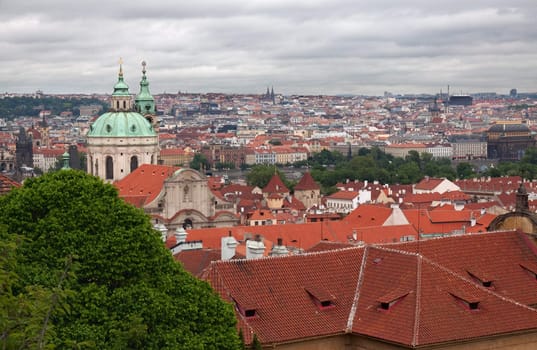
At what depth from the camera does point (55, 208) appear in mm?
23516

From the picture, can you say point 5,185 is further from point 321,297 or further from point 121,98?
point 121,98

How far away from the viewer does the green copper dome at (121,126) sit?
98688mm

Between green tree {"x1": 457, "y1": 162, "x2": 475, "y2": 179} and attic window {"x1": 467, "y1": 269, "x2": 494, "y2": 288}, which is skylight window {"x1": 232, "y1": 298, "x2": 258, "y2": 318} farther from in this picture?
green tree {"x1": 457, "y1": 162, "x2": 475, "y2": 179}

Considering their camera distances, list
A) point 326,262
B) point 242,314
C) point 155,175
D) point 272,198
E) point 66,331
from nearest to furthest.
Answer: point 66,331 → point 242,314 → point 326,262 → point 155,175 → point 272,198

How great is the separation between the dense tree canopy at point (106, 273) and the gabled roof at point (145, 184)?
53.9 meters

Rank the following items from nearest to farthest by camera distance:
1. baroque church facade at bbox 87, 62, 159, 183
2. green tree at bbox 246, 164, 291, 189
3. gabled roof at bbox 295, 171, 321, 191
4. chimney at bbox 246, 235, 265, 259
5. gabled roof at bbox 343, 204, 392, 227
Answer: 1. chimney at bbox 246, 235, 265, 259
2. gabled roof at bbox 343, 204, 392, 227
3. baroque church facade at bbox 87, 62, 159, 183
4. gabled roof at bbox 295, 171, 321, 191
5. green tree at bbox 246, 164, 291, 189

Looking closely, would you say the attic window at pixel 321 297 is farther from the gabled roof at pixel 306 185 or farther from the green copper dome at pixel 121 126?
the gabled roof at pixel 306 185

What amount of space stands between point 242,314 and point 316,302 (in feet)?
6.84

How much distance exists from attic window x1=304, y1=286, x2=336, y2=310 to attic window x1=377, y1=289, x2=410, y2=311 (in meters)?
1.22

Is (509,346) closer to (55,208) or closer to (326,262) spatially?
(326,262)

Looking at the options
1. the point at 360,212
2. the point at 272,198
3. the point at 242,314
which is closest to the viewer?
the point at 242,314

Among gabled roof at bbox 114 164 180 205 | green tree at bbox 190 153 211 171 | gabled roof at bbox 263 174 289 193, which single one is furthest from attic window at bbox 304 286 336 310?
green tree at bbox 190 153 211 171

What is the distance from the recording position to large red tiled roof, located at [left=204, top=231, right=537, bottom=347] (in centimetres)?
2569

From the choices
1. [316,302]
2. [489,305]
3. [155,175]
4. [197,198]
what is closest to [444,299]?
[489,305]
